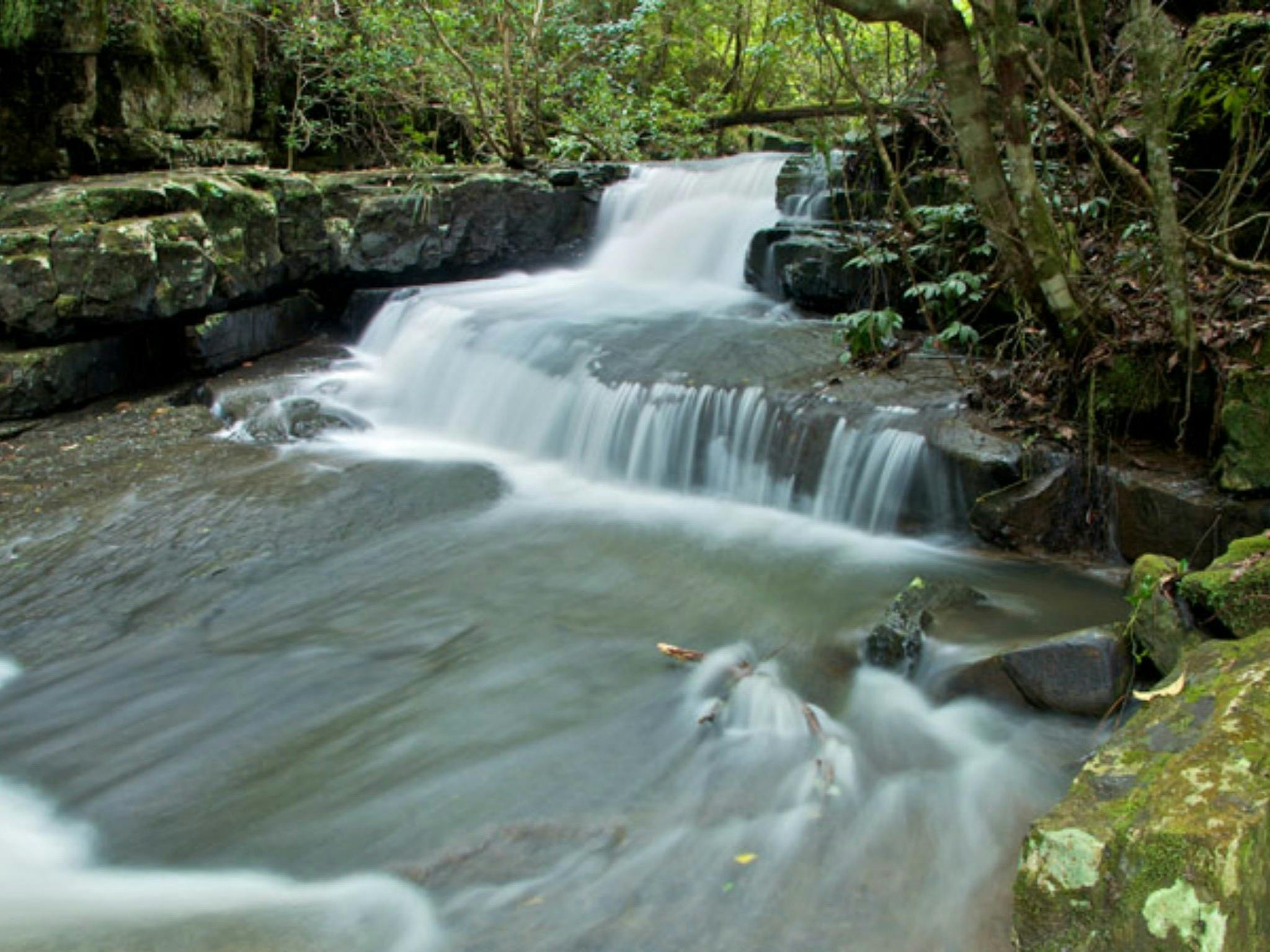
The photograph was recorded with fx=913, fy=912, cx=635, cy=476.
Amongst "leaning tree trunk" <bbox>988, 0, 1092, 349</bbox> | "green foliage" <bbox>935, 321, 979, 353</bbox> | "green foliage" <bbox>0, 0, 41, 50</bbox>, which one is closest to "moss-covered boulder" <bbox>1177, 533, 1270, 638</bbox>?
"leaning tree trunk" <bbox>988, 0, 1092, 349</bbox>

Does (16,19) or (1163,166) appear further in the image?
(16,19)

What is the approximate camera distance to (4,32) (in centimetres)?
800

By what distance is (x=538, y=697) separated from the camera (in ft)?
14.5

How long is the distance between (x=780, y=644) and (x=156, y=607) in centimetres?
355

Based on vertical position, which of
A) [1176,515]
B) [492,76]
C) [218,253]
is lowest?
[1176,515]

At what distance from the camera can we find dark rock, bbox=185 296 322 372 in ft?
29.6

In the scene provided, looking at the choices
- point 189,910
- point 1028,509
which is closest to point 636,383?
point 1028,509

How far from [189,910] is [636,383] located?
17.2 ft

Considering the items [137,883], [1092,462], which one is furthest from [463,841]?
[1092,462]

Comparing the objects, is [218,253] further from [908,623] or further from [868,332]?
[908,623]

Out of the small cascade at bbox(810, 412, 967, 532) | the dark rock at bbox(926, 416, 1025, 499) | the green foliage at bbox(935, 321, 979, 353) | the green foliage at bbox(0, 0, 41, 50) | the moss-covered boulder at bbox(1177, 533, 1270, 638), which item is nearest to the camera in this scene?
the moss-covered boulder at bbox(1177, 533, 1270, 638)

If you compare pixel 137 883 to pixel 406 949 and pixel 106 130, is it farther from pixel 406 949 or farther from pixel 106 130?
pixel 106 130

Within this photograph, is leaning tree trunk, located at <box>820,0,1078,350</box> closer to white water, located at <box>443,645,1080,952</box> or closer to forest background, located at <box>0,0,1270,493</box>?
forest background, located at <box>0,0,1270,493</box>

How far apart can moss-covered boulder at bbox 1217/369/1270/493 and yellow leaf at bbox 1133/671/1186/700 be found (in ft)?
6.14
